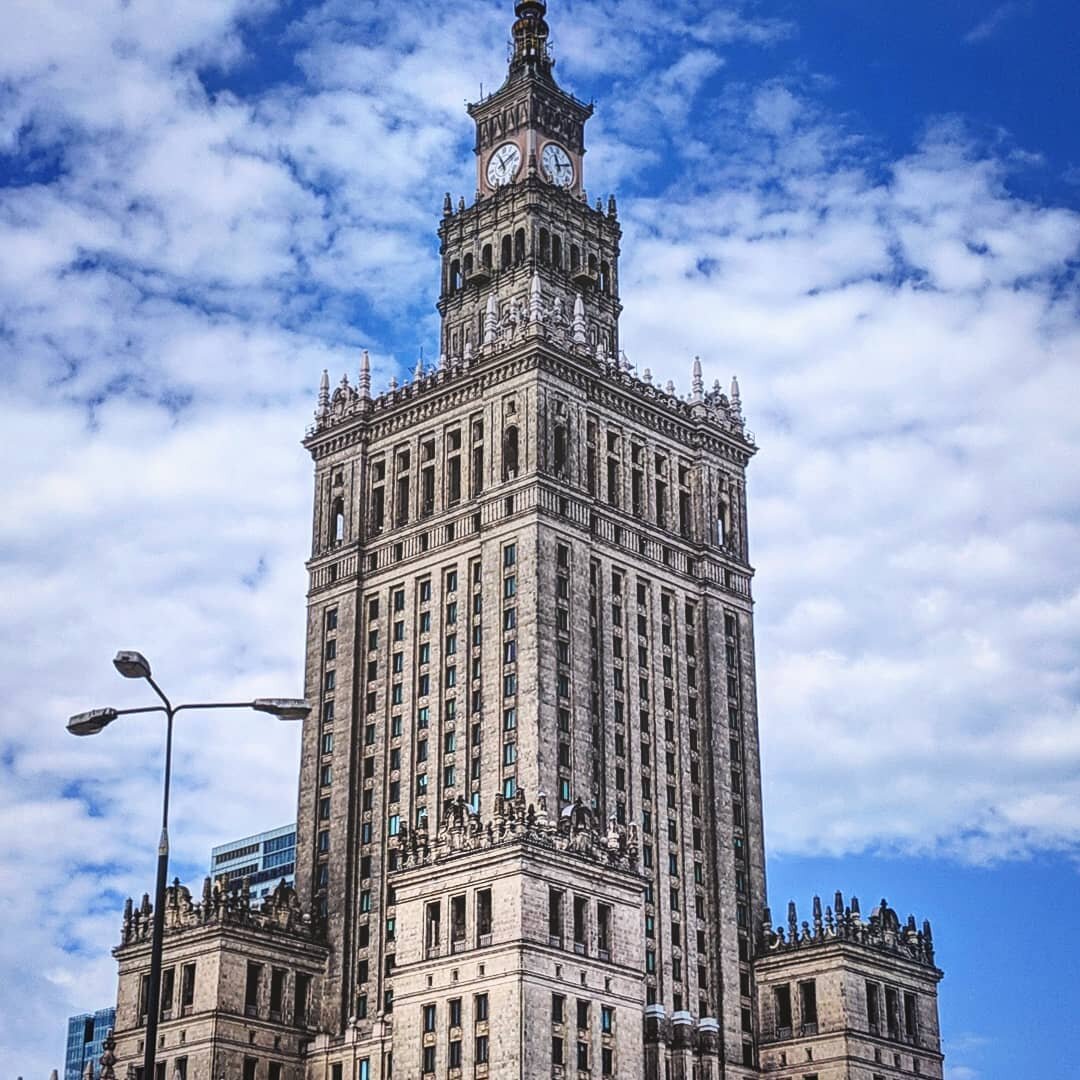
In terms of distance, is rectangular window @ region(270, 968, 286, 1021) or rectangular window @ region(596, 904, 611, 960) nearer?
rectangular window @ region(596, 904, 611, 960)

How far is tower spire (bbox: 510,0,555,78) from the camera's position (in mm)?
151500

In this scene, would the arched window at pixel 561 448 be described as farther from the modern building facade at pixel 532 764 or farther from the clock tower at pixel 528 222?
the clock tower at pixel 528 222

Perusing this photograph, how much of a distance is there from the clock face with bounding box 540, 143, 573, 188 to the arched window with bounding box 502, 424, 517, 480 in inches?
1097

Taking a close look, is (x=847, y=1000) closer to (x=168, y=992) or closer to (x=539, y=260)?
→ (x=168, y=992)

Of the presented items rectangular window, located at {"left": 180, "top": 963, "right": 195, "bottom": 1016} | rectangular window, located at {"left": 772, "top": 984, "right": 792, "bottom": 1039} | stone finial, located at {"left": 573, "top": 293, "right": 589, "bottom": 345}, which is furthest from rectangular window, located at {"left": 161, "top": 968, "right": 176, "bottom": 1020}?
stone finial, located at {"left": 573, "top": 293, "right": 589, "bottom": 345}

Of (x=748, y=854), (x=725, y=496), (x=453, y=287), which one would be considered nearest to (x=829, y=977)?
(x=748, y=854)

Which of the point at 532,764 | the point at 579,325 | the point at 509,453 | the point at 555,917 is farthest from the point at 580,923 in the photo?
the point at 579,325

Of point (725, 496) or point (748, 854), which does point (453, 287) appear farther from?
point (748, 854)

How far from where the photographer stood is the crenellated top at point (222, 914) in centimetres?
12206

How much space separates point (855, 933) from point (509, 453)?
1568 inches

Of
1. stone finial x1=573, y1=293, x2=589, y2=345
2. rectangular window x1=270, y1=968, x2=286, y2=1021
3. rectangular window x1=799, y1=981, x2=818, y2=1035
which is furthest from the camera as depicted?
stone finial x1=573, y1=293, x2=589, y2=345

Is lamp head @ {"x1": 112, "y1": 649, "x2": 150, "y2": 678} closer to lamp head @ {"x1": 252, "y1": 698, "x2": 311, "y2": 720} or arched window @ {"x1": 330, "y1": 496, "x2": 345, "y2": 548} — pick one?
lamp head @ {"x1": 252, "y1": 698, "x2": 311, "y2": 720}

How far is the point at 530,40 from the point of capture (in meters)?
153

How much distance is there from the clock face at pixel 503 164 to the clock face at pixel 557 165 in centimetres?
216
